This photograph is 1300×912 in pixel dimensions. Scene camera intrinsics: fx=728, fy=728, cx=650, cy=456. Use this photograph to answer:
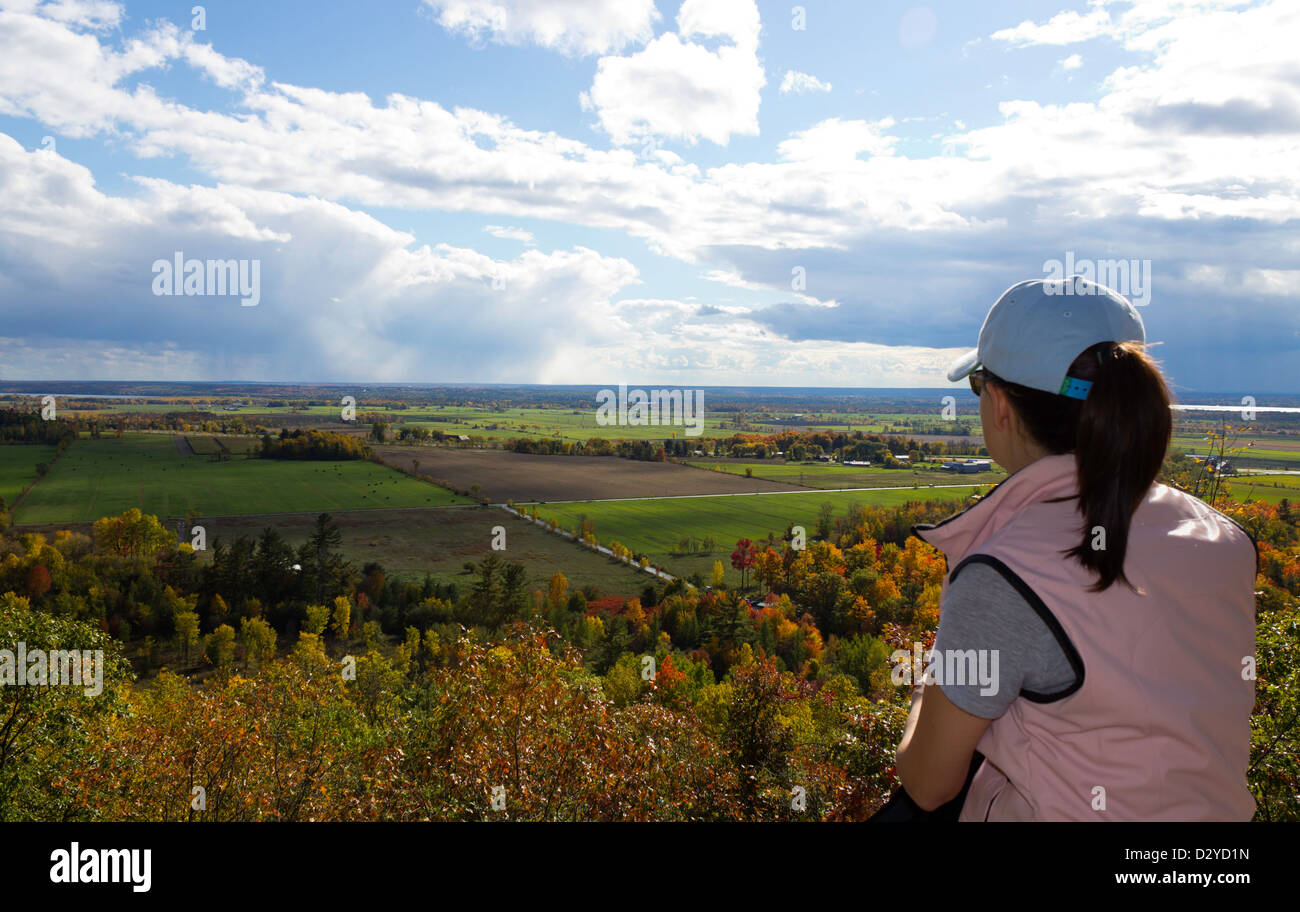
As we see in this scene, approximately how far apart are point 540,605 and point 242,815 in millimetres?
49843

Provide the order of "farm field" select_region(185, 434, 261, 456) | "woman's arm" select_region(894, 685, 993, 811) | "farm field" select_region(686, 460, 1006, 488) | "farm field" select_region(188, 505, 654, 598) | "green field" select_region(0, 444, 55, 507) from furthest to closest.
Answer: "farm field" select_region(185, 434, 261, 456) → "farm field" select_region(686, 460, 1006, 488) → "green field" select_region(0, 444, 55, 507) → "farm field" select_region(188, 505, 654, 598) → "woman's arm" select_region(894, 685, 993, 811)

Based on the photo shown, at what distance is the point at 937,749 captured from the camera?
5.01 ft

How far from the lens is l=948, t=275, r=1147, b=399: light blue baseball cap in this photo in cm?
169

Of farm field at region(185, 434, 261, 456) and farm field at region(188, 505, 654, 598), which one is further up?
farm field at region(185, 434, 261, 456)

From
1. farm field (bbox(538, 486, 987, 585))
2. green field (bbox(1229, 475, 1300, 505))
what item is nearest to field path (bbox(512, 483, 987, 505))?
farm field (bbox(538, 486, 987, 585))


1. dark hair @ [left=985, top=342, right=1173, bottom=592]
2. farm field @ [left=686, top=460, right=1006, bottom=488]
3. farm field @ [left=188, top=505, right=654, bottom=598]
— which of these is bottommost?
farm field @ [left=188, top=505, right=654, bottom=598]

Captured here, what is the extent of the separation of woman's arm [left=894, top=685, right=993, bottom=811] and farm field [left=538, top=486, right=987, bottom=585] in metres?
76.1

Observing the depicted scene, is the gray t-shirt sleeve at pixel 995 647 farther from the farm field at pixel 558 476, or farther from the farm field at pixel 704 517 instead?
the farm field at pixel 558 476

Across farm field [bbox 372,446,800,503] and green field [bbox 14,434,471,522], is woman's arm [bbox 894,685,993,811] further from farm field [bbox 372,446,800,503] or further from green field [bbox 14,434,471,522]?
green field [bbox 14,434,471,522]

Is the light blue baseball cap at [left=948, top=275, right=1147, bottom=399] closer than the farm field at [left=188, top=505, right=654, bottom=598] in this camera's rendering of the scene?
Yes

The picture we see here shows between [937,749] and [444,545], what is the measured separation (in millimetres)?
82279

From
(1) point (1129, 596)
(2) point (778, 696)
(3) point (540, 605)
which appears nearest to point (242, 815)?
(2) point (778, 696)

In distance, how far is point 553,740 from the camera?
44.1 ft
